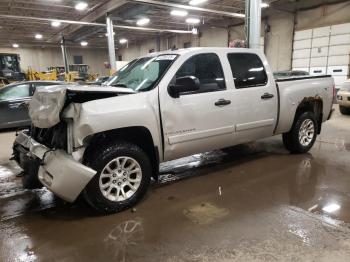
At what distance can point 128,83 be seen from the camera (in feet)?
12.1

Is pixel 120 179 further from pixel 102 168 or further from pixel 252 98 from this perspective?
pixel 252 98

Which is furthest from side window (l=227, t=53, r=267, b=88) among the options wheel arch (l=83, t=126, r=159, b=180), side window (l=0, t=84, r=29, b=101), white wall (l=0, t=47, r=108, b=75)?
white wall (l=0, t=47, r=108, b=75)

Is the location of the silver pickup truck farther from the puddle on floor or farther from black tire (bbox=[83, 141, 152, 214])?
the puddle on floor

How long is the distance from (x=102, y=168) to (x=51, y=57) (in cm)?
3190

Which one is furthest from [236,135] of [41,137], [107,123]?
[41,137]

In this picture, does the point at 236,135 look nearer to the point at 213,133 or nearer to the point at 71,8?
the point at 213,133

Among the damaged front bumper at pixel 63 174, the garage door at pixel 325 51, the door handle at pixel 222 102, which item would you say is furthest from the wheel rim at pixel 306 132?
the garage door at pixel 325 51

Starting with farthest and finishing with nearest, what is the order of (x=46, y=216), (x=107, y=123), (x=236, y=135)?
(x=236, y=135) < (x=46, y=216) < (x=107, y=123)

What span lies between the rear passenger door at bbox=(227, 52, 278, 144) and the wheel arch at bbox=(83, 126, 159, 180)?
1.33 metres

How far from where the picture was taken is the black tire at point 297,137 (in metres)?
4.91

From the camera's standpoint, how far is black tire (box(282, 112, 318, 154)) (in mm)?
4914

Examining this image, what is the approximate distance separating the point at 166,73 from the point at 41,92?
1.43 meters

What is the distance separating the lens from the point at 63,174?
8.76 feet

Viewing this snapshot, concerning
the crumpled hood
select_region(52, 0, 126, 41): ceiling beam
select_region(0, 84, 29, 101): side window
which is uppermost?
select_region(52, 0, 126, 41): ceiling beam
